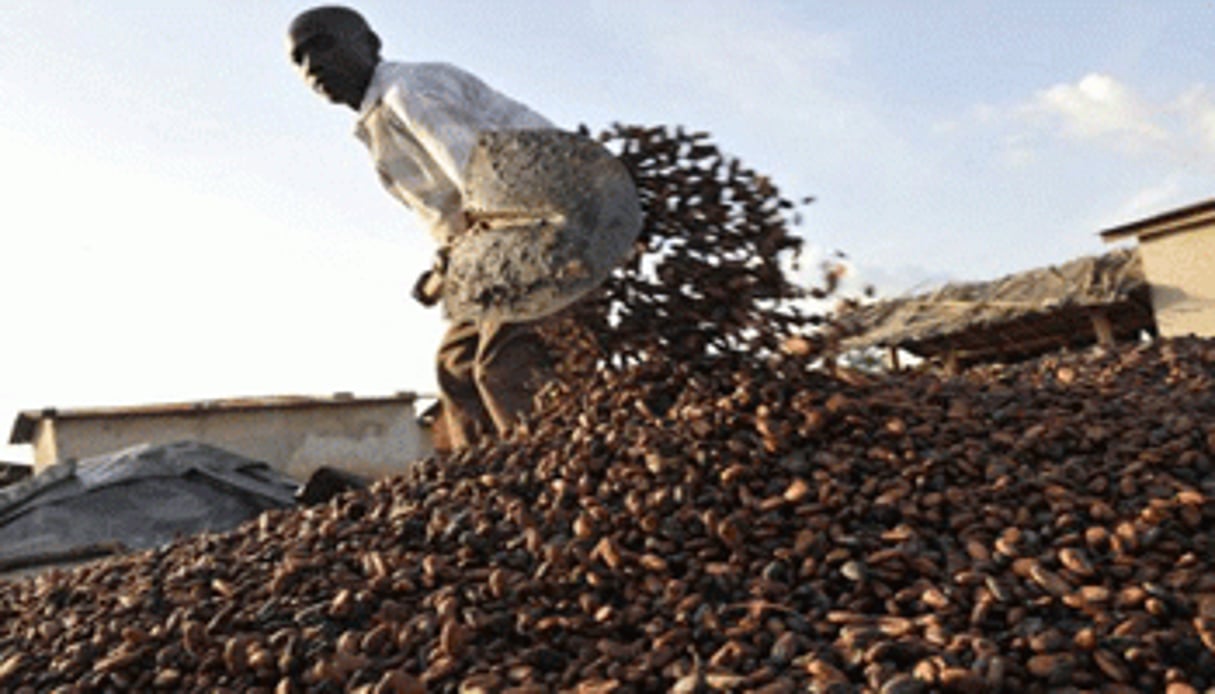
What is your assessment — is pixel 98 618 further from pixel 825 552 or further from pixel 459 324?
pixel 825 552

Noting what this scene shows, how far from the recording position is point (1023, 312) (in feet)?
39.6

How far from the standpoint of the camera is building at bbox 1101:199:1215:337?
10938 millimetres

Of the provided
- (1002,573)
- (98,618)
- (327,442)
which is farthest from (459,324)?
(327,442)

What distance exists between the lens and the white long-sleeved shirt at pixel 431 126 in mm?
3898

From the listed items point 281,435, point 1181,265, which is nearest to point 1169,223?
point 1181,265

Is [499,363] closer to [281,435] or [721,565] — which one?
[721,565]

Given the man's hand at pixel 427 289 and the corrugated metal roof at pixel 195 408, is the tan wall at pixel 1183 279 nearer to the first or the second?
the corrugated metal roof at pixel 195 408

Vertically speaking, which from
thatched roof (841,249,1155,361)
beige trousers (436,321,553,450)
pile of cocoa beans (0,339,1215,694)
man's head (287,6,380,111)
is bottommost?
pile of cocoa beans (0,339,1215,694)

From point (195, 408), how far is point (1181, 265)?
385 inches

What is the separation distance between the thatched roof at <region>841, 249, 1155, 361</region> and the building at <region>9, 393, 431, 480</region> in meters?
5.05

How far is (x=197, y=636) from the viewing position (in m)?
2.75

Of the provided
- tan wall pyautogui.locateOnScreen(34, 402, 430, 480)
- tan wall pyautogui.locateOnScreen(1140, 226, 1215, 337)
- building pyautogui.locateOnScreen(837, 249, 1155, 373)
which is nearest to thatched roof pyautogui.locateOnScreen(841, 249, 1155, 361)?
building pyautogui.locateOnScreen(837, 249, 1155, 373)

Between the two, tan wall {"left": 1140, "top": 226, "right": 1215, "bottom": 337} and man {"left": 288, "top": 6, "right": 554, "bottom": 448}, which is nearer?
man {"left": 288, "top": 6, "right": 554, "bottom": 448}

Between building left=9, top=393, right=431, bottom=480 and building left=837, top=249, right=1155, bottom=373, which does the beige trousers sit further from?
building left=837, top=249, right=1155, bottom=373
